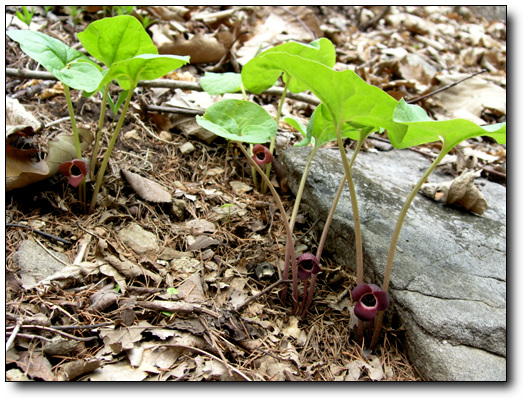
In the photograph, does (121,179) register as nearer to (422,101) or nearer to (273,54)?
(273,54)

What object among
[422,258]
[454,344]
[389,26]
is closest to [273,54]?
[422,258]

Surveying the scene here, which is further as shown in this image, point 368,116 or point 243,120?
point 243,120

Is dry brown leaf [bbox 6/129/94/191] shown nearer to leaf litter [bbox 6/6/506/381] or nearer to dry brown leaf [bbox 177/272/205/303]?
leaf litter [bbox 6/6/506/381]

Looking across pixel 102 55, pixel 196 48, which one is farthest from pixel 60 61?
pixel 196 48

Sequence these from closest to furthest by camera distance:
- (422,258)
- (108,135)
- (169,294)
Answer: (169,294)
(422,258)
(108,135)

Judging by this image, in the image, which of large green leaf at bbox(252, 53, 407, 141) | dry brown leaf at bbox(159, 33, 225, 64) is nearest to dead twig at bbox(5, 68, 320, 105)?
dry brown leaf at bbox(159, 33, 225, 64)

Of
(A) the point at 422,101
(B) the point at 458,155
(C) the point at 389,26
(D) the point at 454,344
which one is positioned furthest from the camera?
(C) the point at 389,26

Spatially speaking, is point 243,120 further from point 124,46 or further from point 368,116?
point 124,46
